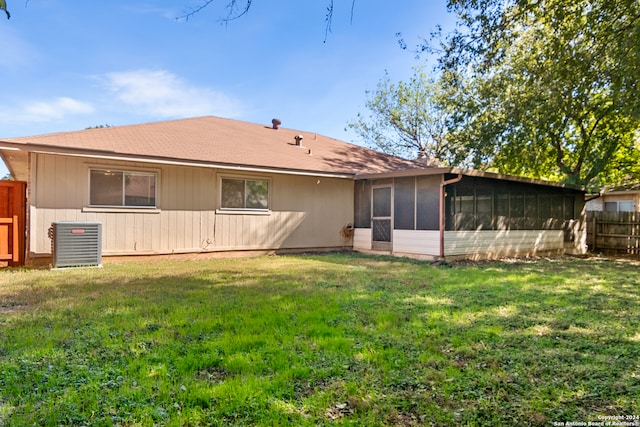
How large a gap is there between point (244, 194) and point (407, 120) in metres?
20.3

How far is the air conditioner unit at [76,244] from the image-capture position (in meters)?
7.39

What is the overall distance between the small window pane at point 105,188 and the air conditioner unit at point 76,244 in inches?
34.1

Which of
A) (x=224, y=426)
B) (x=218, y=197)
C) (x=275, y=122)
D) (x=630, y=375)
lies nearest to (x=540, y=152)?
(x=275, y=122)

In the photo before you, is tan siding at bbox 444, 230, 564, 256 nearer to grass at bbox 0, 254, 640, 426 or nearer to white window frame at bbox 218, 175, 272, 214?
grass at bbox 0, 254, 640, 426

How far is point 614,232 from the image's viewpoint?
13.5 m

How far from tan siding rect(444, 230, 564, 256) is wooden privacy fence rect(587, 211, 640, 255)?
212 cm

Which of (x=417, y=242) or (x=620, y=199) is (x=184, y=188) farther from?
(x=620, y=199)

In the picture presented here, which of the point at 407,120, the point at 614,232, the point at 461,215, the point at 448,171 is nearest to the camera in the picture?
the point at 448,171

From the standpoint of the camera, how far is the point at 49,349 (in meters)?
3.14

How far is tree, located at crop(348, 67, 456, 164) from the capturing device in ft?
87.7

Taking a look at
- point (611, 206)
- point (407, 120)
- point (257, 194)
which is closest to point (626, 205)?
point (611, 206)

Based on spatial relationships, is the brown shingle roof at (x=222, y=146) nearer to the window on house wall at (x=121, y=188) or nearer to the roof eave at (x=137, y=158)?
the roof eave at (x=137, y=158)

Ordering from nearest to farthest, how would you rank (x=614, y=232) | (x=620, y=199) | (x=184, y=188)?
(x=184, y=188) < (x=614, y=232) < (x=620, y=199)

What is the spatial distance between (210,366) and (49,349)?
143cm
